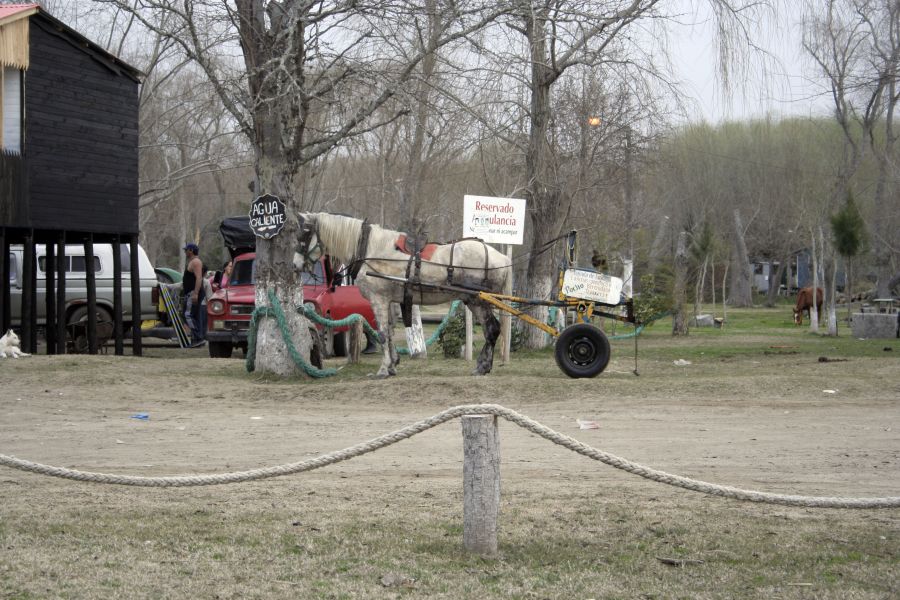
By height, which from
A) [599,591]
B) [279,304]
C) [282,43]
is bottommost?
[599,591]

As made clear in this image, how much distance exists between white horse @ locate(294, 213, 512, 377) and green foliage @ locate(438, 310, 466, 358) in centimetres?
408

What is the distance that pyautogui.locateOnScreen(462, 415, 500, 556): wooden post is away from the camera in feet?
19.9

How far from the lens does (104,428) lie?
1082 cm

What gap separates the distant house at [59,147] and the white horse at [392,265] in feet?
22.4

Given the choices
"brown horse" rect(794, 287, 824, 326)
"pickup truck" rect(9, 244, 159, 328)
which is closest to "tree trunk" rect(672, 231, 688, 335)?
"brown horse" rect(794, 287, 824, 326)

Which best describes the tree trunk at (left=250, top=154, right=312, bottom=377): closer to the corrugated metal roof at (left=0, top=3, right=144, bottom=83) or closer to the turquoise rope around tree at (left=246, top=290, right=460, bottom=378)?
the turquoise rope around tree at (left=246, top=290, right=460, bottom=378)

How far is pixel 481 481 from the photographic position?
19.9ft

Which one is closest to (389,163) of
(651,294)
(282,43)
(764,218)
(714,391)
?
(651,294)

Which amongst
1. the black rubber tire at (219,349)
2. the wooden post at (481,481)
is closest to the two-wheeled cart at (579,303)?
the black rubber tire at (219,349)

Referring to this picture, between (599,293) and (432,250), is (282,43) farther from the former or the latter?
(599,293)

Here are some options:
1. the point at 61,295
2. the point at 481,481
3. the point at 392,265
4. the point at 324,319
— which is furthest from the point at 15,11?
the point at 481,481

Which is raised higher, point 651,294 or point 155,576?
point 651,294

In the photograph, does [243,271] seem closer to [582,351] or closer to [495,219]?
[495,219]

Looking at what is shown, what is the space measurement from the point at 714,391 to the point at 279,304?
6357 mm
